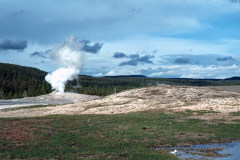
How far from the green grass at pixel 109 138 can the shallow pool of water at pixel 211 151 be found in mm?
1190

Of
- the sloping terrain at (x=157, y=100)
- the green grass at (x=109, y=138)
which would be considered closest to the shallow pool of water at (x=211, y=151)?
the green grass at (x=109, y=138)

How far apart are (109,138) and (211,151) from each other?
8.49 m

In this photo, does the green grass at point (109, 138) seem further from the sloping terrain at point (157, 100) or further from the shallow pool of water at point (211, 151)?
the sloping terrain at point (157, 100)

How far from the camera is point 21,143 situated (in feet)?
73.6

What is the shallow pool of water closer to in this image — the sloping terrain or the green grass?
the green grass

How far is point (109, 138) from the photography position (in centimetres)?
2448

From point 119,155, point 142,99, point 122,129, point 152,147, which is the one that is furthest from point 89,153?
point 142,99

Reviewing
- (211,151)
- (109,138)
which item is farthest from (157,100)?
(211,151)

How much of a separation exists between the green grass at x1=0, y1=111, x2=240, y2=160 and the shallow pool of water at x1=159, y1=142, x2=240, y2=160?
46.9 inches

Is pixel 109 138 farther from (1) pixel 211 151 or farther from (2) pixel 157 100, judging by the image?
(2) pixel 157 100

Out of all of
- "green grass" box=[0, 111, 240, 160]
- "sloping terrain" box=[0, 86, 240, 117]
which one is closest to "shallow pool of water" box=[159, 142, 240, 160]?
"green grass" box=[0, 111, 240, 160]

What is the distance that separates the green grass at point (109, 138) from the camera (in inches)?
766

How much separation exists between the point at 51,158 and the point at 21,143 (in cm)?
521

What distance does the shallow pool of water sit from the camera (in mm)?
19031
